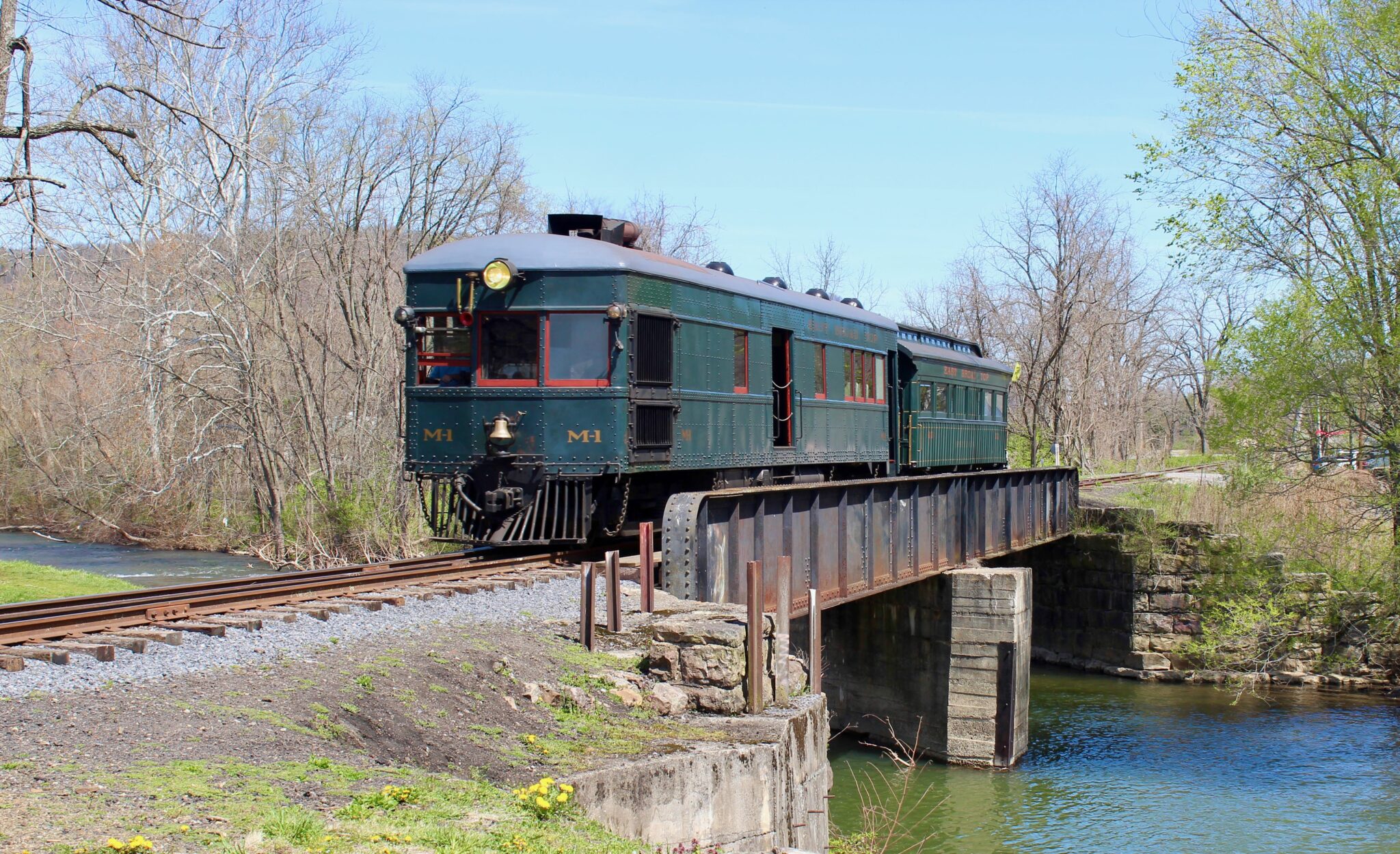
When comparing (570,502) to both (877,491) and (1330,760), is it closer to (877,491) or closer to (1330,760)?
(877,491)

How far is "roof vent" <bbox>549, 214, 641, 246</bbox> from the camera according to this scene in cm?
1461

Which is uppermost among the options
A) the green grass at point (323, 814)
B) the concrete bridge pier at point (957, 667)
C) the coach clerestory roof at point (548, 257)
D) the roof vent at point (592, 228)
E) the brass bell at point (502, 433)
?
the roof vent at point (592, 228)

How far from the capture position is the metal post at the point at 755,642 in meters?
8.72

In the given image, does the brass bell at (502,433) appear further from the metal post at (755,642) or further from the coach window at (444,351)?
the metal post at (755,642)

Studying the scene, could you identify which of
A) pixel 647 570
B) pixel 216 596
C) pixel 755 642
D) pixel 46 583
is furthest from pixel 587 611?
pixel 46 583

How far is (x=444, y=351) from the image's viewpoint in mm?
13547

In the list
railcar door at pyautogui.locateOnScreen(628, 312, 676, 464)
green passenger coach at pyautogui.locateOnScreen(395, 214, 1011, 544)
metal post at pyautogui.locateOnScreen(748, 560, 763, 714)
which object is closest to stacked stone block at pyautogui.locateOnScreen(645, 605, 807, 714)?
metal post at pyautogui.locateOnScreen(748, 560, 763, 714)

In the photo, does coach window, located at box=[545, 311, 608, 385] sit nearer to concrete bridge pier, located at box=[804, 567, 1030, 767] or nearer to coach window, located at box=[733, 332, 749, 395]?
coach window, located at box=[733, 332, 749, 395]

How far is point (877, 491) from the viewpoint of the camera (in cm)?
1608

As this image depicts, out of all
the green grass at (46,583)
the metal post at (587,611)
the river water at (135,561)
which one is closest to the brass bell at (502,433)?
the metal post at (587,611)

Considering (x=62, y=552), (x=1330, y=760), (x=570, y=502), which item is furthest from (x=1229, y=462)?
(x=62, y=552)

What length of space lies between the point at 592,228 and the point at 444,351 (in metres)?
2.49

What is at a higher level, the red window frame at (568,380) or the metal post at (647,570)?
the red window frame at (568,380)

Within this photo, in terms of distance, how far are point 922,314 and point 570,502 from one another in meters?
44.1
